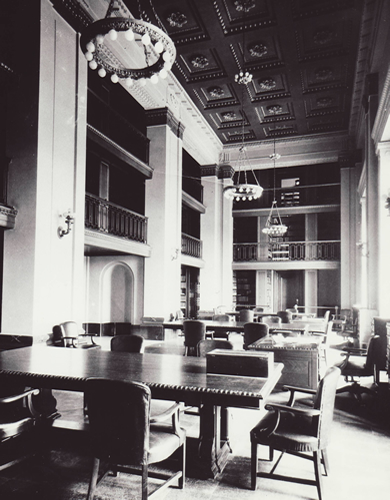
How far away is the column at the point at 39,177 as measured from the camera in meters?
6.04

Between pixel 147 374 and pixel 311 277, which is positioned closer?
pixel 147 374

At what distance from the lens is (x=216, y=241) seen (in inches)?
591

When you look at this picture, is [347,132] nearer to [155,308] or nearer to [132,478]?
[155,308]

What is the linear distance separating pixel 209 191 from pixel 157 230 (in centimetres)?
503

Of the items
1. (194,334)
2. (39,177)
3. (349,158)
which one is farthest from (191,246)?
(39,177)

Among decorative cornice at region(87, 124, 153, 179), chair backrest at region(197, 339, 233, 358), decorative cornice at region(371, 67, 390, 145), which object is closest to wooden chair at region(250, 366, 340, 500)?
chair backrest at region(197, 339, 233, 358)

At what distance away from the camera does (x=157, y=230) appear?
1070cm

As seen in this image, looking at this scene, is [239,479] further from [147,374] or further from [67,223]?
[67,223]

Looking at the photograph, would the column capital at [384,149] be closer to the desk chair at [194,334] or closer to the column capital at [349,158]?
the desk chair at [194,334]

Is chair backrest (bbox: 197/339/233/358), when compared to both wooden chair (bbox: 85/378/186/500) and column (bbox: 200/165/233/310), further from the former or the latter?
column (bbox: 200/165/233/310)

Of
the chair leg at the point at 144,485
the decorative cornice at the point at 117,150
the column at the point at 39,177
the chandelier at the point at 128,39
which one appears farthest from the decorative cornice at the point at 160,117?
the chair leg at the point at 144,485

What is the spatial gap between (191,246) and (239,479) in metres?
10.9

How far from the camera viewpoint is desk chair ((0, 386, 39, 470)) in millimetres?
2934

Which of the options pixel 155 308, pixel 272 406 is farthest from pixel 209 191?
pixel 272 406
